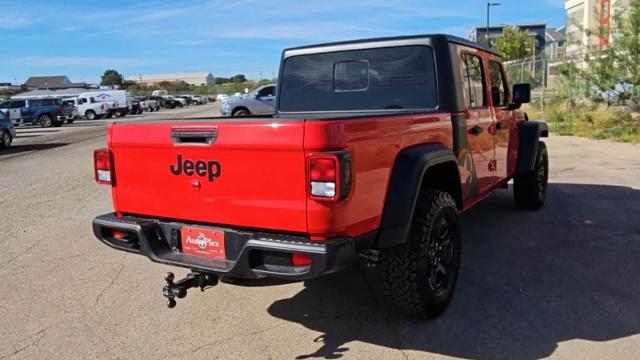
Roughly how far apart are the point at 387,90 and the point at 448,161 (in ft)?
3.05

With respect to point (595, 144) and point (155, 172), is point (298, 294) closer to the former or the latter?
point (155, 172)

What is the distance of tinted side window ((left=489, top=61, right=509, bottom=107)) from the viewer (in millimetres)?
5605

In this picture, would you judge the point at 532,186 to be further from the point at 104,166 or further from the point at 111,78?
the point at 111,78

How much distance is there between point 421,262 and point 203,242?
4.49 ft

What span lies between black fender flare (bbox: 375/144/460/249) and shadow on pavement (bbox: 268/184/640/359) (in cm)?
72

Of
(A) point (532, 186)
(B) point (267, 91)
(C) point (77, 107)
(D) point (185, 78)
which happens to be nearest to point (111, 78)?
(D) point (185, 78)

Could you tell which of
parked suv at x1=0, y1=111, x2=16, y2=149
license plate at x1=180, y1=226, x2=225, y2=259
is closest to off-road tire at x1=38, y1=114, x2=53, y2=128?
parked suv at x1=0, y1=111, x2=16, y2=149

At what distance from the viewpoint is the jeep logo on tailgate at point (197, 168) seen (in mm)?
3336

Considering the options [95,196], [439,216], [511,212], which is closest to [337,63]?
[439,216]

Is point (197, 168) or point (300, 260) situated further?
point (197, 168)

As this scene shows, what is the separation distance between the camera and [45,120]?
31.4 metres

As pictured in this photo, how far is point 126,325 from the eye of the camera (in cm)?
399

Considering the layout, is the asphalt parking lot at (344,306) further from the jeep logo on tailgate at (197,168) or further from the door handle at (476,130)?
the door handle at (476,130)

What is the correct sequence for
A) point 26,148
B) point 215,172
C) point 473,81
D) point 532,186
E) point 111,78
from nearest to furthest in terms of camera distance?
point 215,172 < point 473,81 < point 532,186 < point 26,148 < point 111,78
